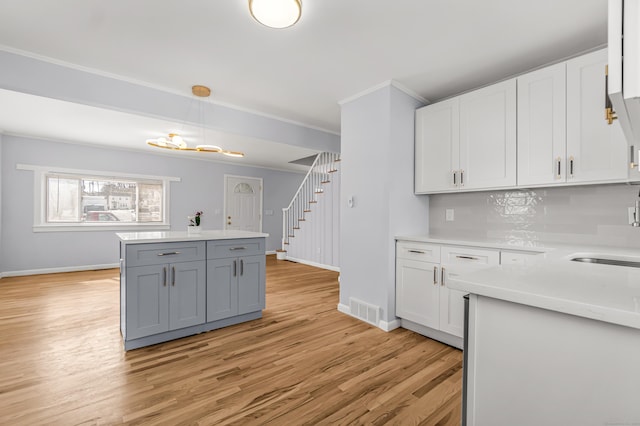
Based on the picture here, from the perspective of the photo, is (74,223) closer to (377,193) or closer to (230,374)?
(230,374)

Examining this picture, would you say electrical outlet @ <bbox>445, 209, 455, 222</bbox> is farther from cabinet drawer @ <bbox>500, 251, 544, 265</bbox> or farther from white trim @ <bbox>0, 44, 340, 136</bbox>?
white trim @ <bbox>0, 44, 340, 136</bbox>

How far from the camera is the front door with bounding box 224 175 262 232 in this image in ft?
24.5

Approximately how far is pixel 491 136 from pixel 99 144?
255 inches

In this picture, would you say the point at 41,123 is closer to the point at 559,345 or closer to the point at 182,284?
the point at 182,284

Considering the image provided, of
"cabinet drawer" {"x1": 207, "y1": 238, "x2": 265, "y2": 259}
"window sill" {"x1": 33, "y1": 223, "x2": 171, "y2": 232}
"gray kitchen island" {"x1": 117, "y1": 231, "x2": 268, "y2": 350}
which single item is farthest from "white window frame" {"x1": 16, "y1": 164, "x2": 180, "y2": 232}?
"cabinet drawer" {"x1": 207, "y1": 238, "x2": 265, "y2": 259}

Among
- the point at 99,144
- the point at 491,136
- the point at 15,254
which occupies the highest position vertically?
the point at 99,144

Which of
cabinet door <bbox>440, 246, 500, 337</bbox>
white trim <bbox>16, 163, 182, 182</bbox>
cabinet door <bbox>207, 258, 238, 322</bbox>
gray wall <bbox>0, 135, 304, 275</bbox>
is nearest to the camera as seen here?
cabinet door <bbox>440, 246, 500, 337</bbox>

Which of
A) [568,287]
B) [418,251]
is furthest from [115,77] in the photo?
[568,287]

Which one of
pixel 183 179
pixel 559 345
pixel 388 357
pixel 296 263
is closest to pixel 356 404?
pixel 388 357

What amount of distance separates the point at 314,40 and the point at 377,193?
1522 mm

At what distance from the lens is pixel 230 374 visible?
7.01 feet

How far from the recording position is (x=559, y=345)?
82cm

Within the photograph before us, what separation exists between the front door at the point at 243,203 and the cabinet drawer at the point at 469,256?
590cm

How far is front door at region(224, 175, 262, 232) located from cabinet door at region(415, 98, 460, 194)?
17.6 feet
